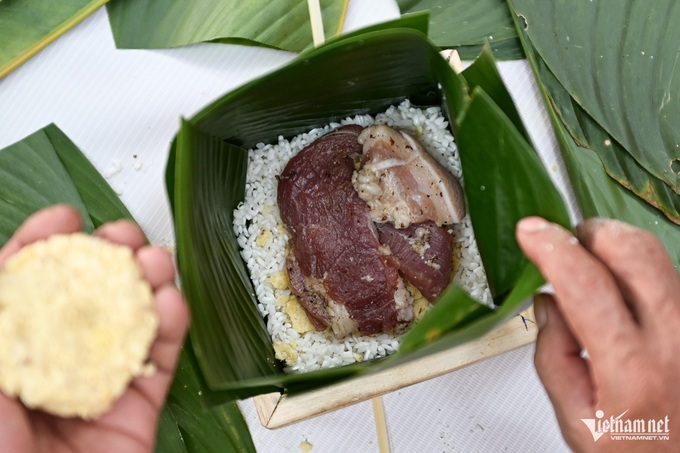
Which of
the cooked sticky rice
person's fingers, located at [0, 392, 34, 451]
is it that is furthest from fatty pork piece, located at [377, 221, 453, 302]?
person's fingers, located at [0, 392, 34, 451]

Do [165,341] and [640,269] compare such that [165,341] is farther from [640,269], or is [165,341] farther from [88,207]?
[640,269]

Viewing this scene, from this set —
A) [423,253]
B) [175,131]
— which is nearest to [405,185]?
[423,253]

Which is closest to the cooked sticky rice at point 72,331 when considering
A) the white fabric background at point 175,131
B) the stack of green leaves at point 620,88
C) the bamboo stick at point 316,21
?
the white fabric background at point 175,131

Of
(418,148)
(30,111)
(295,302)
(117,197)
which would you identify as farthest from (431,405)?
(30,111)

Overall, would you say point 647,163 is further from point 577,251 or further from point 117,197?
point 117,197

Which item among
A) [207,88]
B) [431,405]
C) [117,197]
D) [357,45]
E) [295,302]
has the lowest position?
[431,405]

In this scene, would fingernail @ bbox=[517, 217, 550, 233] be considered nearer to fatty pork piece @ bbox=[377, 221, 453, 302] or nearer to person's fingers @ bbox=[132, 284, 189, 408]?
fatty pork piece @ bbox=[377, 221, 453, 302]
